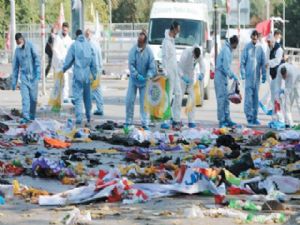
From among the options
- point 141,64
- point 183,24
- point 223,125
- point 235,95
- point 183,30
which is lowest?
point 223,125

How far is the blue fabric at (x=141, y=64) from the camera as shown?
19.8 meters

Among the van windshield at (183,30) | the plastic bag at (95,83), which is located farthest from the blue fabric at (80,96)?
the van windshield at (183,30)

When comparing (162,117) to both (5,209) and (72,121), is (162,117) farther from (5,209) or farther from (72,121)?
(5,209)

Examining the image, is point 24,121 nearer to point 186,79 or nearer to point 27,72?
point 27,72

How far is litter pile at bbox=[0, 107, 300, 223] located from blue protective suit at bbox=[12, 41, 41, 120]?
1874mm

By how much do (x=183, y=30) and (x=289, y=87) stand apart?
8669mm

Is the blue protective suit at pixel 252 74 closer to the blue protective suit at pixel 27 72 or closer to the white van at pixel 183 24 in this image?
the blue protective suit at pixel 27 72

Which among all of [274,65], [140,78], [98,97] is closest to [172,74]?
[140,78]

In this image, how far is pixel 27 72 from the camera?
68.7ft

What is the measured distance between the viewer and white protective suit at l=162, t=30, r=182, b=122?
20562 mm

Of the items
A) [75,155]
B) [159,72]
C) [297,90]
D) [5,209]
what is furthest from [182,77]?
[5,209]

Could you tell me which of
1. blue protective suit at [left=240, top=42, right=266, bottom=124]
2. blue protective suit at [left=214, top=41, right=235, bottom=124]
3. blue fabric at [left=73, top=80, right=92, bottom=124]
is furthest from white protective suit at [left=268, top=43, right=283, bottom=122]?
blue fabric at [left=73, top=80, right=92, bottom=124]

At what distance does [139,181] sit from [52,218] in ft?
7.79

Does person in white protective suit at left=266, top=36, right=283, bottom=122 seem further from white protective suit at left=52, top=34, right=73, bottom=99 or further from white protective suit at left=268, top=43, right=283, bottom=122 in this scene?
white protective suit at left=52, top=34, right=73, bottom=99
